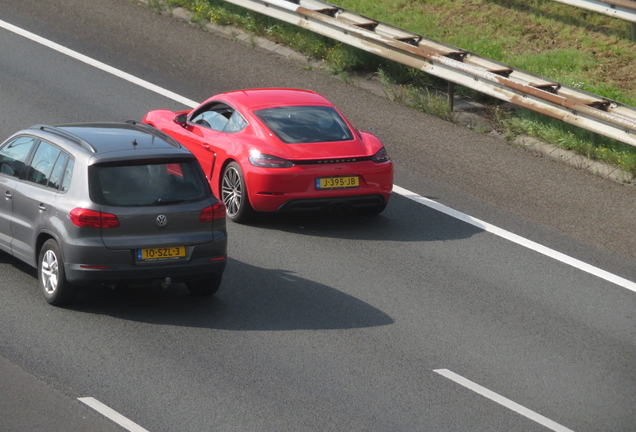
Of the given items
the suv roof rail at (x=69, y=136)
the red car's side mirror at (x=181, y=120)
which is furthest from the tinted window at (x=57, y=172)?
the red car's side mirror at (x=181, y=120)

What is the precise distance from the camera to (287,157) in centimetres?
1227

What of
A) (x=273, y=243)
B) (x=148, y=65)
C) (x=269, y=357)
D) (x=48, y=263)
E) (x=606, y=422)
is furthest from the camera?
(x=148, y=65)

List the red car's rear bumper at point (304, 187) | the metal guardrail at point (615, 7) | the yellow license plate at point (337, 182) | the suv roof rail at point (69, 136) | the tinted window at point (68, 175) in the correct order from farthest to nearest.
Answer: the metal guardrail at point (615, 7) → the yellow license plate at point (337, 182) → the red car's rear bumper at point (304, 187) → the suv roof rail at point (69, 136) → the tinted window at point (68, 175)

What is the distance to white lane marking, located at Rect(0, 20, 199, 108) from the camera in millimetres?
17094

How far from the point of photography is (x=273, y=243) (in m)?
12.0

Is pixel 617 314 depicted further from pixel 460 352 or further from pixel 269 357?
pixel 269 357

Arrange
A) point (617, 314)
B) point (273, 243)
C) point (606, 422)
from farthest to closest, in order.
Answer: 1. point (273, 243)
2. point (617, 314)
3. point (606, 422)

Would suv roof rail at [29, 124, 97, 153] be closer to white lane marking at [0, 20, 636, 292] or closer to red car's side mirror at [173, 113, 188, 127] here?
red car's side mirror at [173, 113, 188, 127]

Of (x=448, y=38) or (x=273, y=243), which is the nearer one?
(x=273, y=243)

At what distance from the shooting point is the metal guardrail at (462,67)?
14789 millimetres

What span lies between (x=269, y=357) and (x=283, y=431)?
1420 millimetres

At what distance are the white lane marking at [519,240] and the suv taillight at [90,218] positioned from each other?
17.4 ft

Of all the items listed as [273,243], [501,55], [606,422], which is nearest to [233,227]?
[273,243]

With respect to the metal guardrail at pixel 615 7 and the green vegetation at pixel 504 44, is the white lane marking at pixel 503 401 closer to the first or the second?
the green vegetation at pixel 504 44
